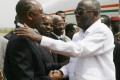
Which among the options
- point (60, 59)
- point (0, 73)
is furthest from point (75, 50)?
point (60, 59)

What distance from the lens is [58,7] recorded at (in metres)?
12.4

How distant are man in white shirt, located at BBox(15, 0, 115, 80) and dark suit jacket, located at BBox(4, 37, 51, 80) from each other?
9.3 inches

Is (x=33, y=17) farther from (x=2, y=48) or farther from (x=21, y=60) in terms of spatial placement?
(x=2, y=48)

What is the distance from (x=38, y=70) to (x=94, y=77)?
2.32 feet

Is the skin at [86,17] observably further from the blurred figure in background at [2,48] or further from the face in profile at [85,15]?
the blurred figure in background at [2,48]

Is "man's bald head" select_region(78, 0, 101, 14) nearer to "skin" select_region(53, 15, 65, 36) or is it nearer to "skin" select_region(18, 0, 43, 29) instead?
"skin" select_region(18, 0, 43, 29)

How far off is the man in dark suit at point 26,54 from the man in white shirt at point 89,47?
0.23m

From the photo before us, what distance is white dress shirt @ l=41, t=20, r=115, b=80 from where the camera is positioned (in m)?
3.98

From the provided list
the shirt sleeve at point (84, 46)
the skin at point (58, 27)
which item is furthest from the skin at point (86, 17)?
the skin at point (58, 27)

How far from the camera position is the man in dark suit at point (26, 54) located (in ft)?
11.6

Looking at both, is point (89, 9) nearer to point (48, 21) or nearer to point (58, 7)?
point (48, 21)

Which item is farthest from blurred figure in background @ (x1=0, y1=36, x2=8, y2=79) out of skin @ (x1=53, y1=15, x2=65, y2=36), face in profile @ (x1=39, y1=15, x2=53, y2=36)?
skin @ (x1=53, y1=15, x2=65, y2=36)

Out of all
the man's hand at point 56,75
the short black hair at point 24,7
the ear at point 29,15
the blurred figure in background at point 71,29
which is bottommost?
the blurred figure in background at point 71,29

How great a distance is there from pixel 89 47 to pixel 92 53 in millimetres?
77
